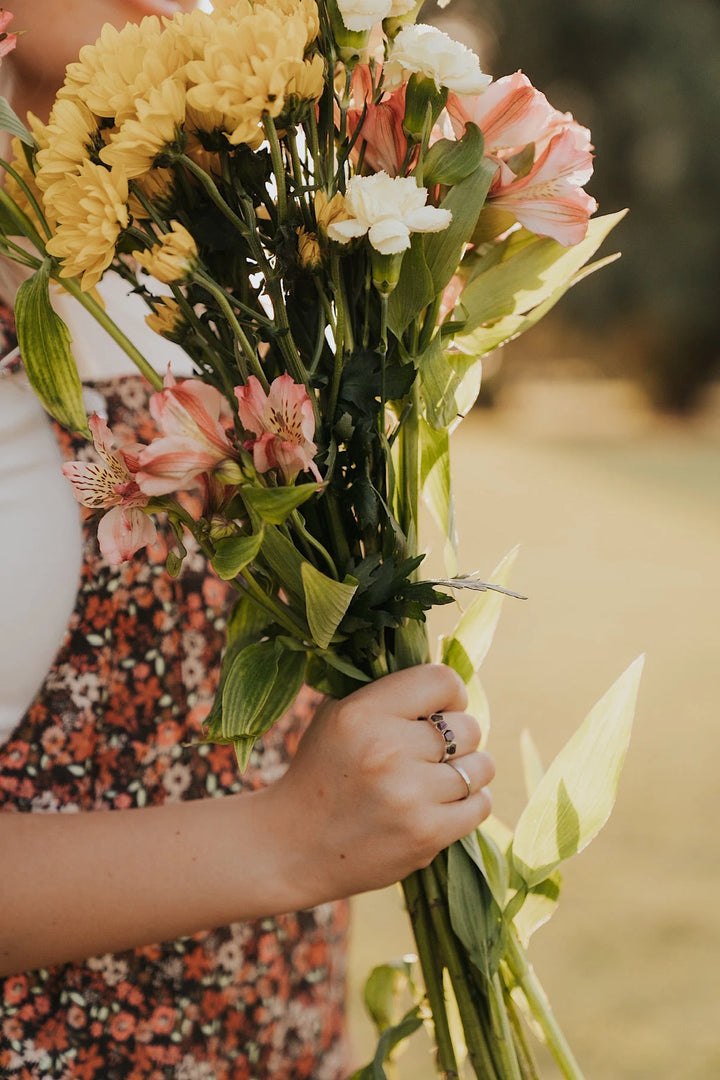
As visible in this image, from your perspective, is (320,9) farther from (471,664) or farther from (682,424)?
(682,424)

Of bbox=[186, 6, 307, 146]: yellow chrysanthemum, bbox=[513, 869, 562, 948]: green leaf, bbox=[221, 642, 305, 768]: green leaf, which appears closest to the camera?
bbox=[186, 6, 307, 146]: yellow chrysanthemum

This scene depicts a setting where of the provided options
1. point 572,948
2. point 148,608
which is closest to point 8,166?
Result: point 148,608

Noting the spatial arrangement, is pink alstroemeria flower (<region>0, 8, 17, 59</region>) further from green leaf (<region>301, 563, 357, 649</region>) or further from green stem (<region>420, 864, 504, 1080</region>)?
green stem (<region>420, 864, 504, 1080</region>)

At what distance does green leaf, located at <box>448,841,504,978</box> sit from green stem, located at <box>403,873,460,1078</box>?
32 mm

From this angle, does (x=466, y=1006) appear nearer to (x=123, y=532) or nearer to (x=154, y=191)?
(x=123, y=532)

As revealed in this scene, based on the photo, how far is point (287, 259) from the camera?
0.46 metres

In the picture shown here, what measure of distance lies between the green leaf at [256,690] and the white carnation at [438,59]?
10.9 inches

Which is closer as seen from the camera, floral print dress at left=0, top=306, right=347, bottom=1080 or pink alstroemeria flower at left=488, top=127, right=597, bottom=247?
pink alstroemeria flower at left=488, top=127, right=597, bottom=247

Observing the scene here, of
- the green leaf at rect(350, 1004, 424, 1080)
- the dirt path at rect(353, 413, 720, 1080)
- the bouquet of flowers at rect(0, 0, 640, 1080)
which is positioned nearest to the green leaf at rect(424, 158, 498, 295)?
the bouquet of flowers at rect(0, 0, 640, 1080)

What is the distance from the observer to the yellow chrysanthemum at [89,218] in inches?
16.8

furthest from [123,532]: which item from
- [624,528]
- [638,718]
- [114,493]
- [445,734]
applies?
[624,528]

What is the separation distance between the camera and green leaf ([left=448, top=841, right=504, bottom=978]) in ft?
1.85

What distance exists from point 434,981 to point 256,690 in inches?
8.3

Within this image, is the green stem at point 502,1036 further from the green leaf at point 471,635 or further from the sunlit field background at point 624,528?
the sunlit field background at point 624,528
